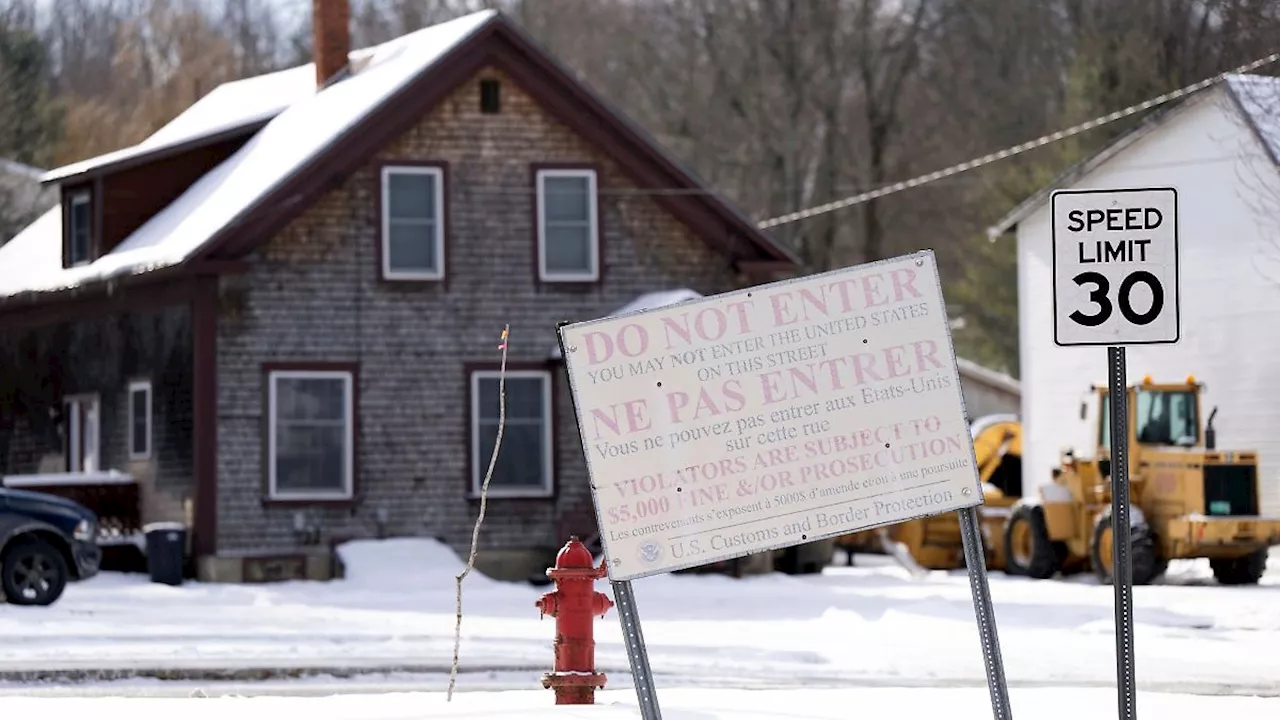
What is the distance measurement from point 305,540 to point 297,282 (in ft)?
11.2

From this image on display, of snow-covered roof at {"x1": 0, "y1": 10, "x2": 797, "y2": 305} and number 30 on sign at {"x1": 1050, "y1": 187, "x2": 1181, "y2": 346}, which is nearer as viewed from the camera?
number 30 on sign at {"x1": 1050, "y1": 187, "x2": 1181, "y2": 346}

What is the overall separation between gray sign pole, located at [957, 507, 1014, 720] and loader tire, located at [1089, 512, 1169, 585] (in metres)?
20.2

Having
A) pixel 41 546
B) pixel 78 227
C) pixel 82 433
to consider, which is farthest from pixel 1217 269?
pixel 41 546

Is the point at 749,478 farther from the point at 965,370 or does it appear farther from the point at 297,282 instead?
the point at 965,370

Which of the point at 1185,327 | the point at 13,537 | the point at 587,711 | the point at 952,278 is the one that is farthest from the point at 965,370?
the point at 587,711

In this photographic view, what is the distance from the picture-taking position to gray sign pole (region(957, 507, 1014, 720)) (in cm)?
1232

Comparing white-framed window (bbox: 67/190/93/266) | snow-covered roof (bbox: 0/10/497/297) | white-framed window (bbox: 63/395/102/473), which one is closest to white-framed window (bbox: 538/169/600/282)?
snow-covered roof (bbox: 0/10/497/297)

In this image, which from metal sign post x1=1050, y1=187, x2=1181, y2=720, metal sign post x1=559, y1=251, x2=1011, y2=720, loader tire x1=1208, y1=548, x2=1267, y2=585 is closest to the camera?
metal sign post x1=559, y1=251, x2=1011, y2=720

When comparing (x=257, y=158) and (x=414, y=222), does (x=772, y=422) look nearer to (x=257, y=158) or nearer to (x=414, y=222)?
(x=414, y=222)

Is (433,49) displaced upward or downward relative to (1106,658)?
upward

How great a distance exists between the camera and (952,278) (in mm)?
67812

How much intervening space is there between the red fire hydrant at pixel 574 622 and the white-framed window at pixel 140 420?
20948 millimetres

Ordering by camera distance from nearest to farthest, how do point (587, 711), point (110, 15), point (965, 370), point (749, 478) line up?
point (749, 478) < point (587, 711) < point (965, 370) < point (110, 15)

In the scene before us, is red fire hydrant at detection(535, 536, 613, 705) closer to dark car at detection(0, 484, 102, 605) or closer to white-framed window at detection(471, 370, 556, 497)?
dark car at detection(0, 484, 102, 605)
